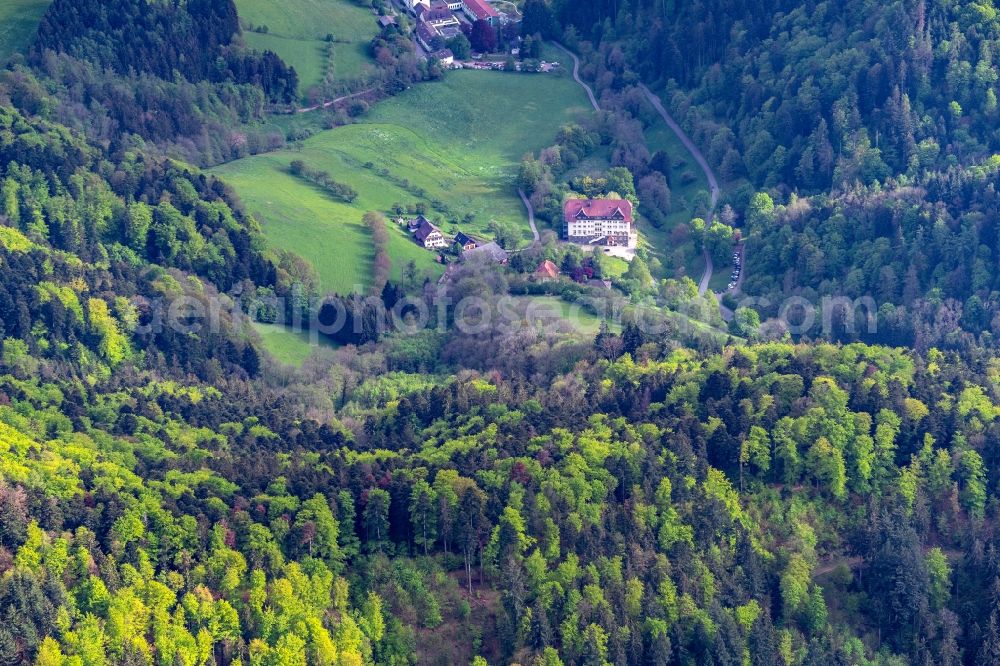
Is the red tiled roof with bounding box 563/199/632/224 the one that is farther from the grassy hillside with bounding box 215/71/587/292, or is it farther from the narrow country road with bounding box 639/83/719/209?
the narrow country road with bounding box 639/83/719/209

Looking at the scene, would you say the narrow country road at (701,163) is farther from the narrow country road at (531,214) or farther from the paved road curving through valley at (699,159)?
the narrow country road at (531,214)

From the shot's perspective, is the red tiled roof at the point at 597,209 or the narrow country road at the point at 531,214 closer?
the red tiled roof at the point at 597,209

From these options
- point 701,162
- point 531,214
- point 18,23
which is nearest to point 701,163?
point 701,162

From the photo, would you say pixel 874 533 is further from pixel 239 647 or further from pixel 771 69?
pixel 771 69

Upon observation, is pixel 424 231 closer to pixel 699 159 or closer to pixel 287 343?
pixel 287 343

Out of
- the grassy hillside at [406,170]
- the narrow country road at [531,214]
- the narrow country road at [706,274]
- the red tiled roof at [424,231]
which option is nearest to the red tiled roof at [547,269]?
the narrow country road at [531,214]
